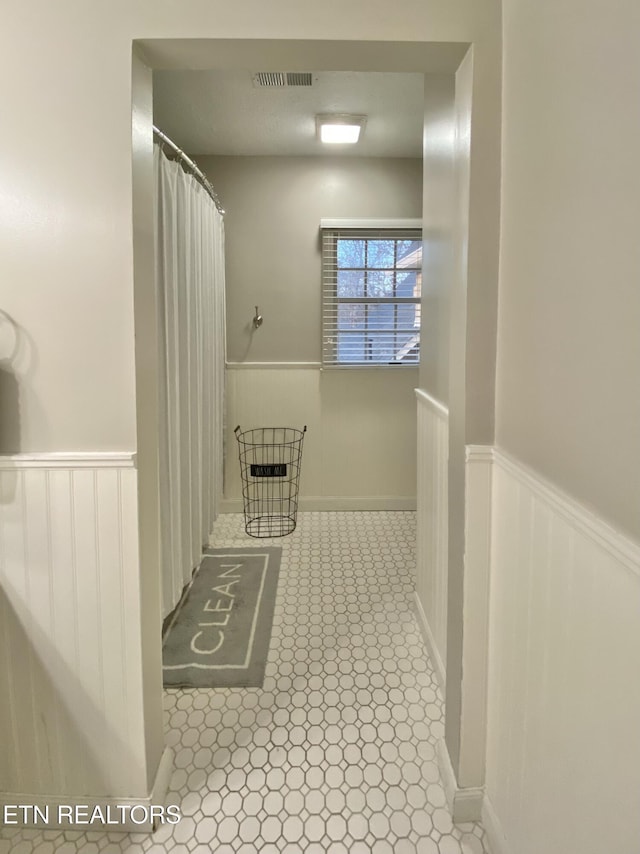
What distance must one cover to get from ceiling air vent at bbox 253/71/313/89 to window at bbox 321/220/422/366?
1021 millimetres

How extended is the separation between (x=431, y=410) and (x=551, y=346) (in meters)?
1.02

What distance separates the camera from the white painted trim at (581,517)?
73cm

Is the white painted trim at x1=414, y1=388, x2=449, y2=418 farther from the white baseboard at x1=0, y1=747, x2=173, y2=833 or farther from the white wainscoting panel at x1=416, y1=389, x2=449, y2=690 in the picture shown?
the white baseboard at x1=0, y1=747, x2=173, y2=833

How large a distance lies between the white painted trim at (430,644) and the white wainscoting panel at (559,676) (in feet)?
1.66

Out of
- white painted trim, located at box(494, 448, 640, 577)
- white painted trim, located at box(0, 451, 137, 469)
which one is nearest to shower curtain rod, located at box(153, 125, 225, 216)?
white painted trim, located at box(0, 451, 137, 469)

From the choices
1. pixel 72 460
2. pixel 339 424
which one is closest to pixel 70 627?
pixel 72 460

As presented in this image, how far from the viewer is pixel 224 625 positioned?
2.24 m

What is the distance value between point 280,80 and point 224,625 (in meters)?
2.39

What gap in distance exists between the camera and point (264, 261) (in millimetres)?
3443

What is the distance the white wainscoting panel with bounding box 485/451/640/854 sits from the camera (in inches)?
29.3

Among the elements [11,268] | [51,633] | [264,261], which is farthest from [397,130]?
[51,633]

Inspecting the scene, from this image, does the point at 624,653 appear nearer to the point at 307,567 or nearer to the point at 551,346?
the point at 551,346

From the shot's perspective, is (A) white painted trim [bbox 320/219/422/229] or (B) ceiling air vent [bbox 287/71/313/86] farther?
(A) white painted trim [bbox 320/219/422/229]

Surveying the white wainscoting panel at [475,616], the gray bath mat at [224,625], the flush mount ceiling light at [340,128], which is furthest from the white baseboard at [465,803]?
the flush mount ceiling light at [340,128]
